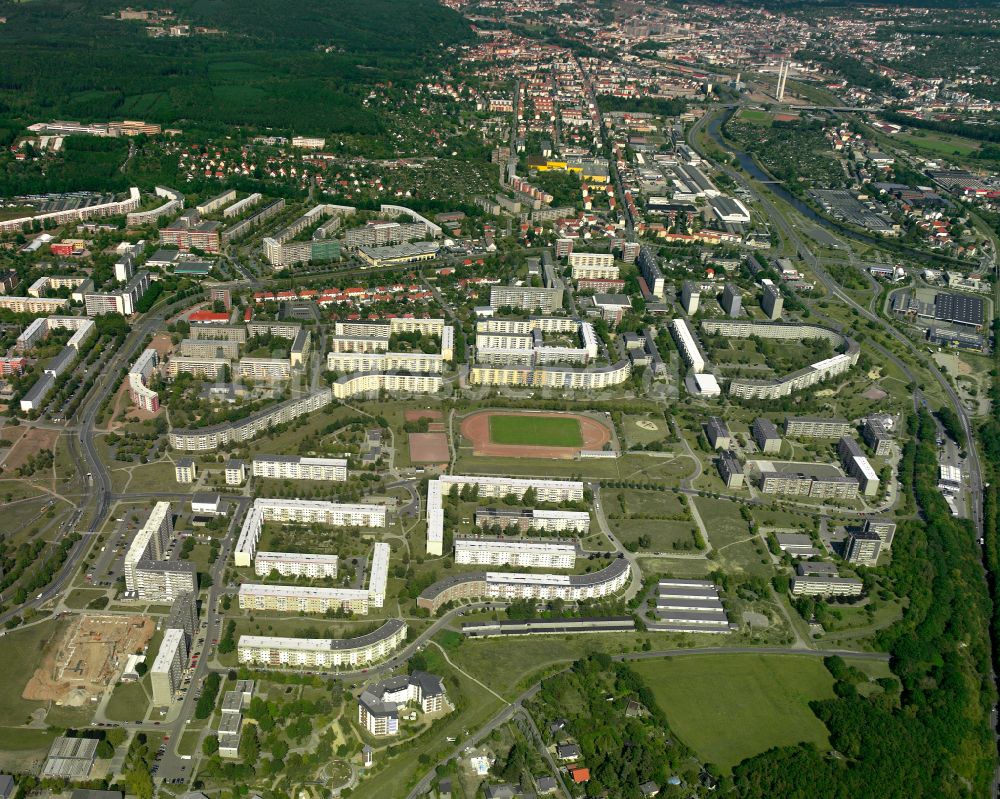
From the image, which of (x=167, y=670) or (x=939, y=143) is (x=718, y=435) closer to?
(x=167, y=670)

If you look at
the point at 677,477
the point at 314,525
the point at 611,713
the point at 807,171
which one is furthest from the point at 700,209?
the point at 611,713

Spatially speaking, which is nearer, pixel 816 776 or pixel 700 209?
pixel 816 776

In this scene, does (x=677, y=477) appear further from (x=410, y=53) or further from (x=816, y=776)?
(x=410, y=53)

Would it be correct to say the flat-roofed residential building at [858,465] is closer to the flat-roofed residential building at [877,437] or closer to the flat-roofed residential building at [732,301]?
the flat-roofed residential building at [877,437]

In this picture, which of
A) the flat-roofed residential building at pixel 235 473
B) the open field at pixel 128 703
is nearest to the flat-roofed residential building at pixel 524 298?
the flat-roofed residential building at pixel 235 473

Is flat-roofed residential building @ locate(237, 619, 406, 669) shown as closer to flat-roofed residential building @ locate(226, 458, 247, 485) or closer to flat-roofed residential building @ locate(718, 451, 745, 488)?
flat-roofed residential building @ locate(226, 458, 247, 485)

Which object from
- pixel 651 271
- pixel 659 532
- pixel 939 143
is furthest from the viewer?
pixel 939 143

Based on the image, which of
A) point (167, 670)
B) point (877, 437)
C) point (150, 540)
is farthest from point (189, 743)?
point (877, 437)
